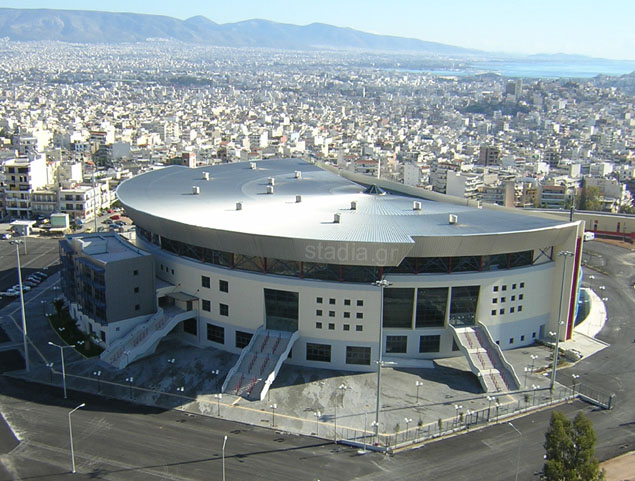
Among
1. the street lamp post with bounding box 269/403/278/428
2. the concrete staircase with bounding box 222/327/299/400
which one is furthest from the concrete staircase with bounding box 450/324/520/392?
the street lamp post with bounding box 269/403/278/428

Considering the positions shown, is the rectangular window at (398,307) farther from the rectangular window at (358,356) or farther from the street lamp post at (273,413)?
the street lamp post at (273,413)

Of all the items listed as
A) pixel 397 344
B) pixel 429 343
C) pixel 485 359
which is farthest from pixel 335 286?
pixel 485 359

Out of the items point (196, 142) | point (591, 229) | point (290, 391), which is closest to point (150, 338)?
point (290, 391)

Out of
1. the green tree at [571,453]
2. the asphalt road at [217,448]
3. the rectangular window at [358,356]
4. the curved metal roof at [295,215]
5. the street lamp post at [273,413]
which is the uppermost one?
the curved metal roof at [295,215]

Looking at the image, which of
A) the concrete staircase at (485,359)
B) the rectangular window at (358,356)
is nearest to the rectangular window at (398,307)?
the rectangular window at (358,356)

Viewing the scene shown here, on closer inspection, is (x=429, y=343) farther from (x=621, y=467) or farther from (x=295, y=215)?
(x=621, y=467)
